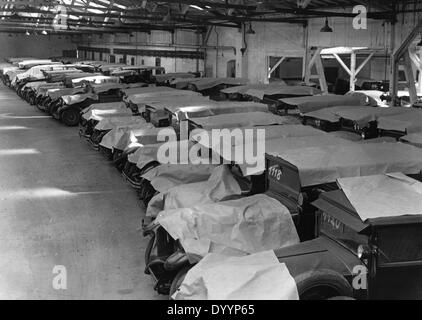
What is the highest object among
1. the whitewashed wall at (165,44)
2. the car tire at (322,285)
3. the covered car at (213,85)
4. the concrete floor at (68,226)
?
the whitewashed wall at (165,44)

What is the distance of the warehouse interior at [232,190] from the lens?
470cm

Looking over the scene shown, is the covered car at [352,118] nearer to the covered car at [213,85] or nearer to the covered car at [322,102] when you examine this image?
the covered car at [322,102]

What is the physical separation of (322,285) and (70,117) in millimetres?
16218

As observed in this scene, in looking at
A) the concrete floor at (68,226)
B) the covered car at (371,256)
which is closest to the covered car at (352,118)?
the concrete floor at (68,226)

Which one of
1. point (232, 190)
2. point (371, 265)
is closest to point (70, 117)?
point (232, 190)

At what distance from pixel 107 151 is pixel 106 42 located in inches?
1246

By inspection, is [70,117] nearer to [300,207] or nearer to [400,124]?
[400,124]

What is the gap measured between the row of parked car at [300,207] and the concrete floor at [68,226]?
2.21 ft

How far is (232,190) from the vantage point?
23.5ft

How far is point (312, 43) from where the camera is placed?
18.6 metres

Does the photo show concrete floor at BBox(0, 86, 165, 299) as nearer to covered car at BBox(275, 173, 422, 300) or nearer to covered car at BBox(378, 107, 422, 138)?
covered car at BBox(275, 173, 422, 300)

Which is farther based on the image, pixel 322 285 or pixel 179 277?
pixel 179 277
